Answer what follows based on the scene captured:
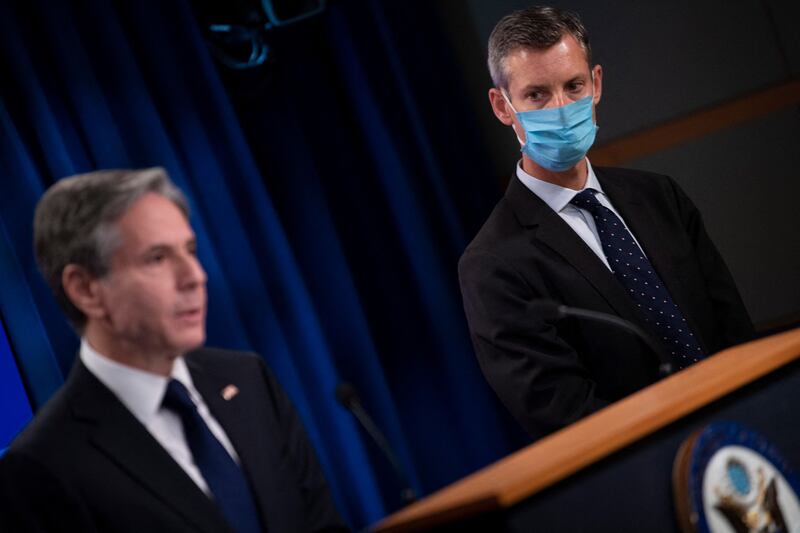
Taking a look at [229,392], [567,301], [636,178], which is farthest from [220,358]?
[636,178]

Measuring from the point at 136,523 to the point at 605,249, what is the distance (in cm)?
143

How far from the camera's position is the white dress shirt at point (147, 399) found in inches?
78.4

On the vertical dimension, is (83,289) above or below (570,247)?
above

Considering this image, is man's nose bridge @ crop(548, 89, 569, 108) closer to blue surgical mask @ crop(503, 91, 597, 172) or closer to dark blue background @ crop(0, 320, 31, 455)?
blue surgical mask @ crop(503, 91, 597, 172)

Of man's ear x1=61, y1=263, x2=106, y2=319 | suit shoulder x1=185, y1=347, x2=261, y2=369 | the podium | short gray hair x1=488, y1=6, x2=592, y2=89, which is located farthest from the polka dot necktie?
man's ear x1=61, y1=263, x2=106, y2=319

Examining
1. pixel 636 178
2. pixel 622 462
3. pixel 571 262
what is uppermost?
pixel 636 178

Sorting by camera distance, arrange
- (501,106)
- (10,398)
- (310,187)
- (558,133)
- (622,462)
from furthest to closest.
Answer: (310,187) < (10,398) < (501,106) < (558,133) < (622,462)

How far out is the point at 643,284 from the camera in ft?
9.32

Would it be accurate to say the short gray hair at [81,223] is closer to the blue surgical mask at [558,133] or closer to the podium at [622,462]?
the podium at [622,462]

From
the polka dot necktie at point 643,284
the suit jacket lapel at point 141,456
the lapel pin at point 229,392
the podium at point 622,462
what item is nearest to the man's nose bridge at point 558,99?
the polka dot necktie at point 643,284

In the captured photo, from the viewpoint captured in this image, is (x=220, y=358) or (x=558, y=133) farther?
(x=558, y=133)

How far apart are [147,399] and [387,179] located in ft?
9.47

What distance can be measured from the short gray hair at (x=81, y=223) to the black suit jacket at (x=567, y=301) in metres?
1.02

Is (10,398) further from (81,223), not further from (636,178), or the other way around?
(636,178)
